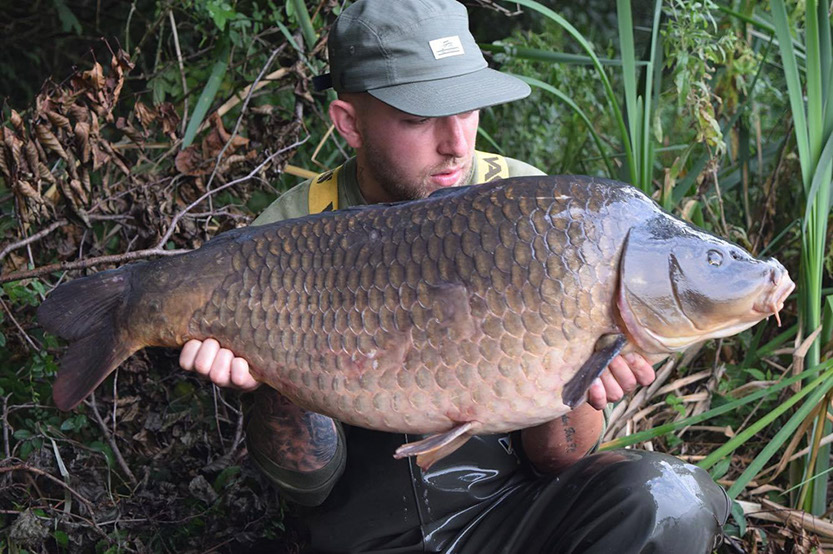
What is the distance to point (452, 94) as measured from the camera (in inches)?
70.9

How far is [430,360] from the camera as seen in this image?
140 cm

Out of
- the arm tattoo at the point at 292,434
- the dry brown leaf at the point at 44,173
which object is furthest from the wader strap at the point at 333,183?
the dry brown leaf at the point at 44,173

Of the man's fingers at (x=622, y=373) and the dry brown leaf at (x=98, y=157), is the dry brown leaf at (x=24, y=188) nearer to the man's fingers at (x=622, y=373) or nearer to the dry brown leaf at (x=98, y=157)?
the dry brown leaf at (x=98, y=157)

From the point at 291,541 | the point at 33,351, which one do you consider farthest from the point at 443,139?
the point at 33,351

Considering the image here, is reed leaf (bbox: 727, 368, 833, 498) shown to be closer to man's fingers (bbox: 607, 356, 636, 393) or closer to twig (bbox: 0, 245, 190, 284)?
man's fingers (bbox: 607, 356, 636, 393)

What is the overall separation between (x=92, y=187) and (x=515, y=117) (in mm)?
1658

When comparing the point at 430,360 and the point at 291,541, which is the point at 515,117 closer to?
the point at 291,541

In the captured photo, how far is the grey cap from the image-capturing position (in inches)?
71.6

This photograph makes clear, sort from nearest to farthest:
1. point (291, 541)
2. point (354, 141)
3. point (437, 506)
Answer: point (437, 506) → point (354, 141) → point (291, 541)

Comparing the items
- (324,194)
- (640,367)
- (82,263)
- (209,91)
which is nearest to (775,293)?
(640,367)

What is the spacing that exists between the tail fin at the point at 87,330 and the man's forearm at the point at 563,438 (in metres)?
0.75

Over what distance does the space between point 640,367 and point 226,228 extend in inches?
54.6

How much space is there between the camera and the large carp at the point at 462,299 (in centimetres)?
135

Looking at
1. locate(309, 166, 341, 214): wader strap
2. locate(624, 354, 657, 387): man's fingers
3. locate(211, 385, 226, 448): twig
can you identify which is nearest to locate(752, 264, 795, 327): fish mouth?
locate(624, 354, 657, 387): man's fingers
